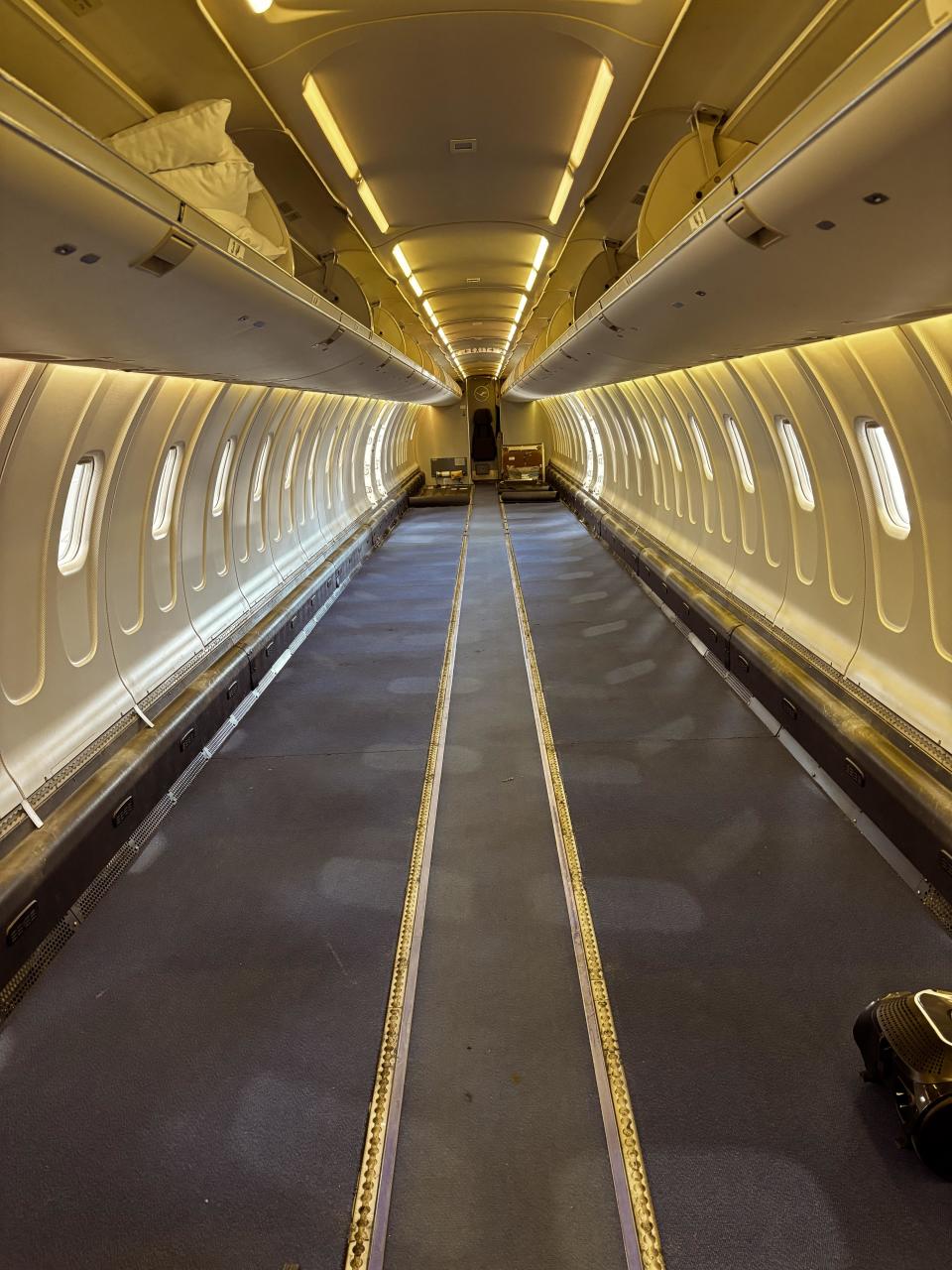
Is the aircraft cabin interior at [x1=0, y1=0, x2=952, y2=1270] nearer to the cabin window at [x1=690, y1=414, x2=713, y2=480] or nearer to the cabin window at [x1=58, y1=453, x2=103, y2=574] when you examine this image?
the cabin window at [x1=58, y1=453, x2=103, y2=574]

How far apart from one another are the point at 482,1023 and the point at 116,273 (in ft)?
11.7

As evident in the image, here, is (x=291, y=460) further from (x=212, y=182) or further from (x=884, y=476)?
(x=884, y=476)

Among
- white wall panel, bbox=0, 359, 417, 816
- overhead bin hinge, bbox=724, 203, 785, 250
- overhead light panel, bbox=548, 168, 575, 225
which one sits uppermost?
overhead light panel, bbox=548, 168, 575, 225

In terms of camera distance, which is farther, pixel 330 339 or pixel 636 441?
pixel 636 441

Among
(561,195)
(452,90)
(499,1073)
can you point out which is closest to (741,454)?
(561,195)

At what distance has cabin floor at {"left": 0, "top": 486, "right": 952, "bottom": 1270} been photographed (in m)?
2.90

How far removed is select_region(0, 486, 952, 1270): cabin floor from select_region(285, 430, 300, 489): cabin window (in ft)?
22.5

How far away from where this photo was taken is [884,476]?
6293 mm

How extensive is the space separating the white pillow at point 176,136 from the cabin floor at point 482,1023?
13.9ft

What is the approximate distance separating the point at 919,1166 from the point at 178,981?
3293 millimetres

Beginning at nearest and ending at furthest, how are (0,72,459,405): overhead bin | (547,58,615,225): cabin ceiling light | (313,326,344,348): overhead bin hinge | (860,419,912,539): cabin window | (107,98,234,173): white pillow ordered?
(0,72,459,405): overhead bin → (107,98,234,173): white pillow → (547,58,615,225): cabin ceiling light → (860,419,912,539): cabin window → (313,326,344,348): overhead bin hinge

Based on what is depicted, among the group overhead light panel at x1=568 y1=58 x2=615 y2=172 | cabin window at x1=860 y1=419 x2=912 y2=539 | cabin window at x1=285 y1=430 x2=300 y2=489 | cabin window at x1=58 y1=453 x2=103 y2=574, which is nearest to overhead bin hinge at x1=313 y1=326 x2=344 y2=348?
cabin window at x1=58 y1=453 x2=103 y2=574

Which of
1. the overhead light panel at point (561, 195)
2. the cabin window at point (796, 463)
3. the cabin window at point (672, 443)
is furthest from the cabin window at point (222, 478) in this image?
the cabin window at point (672, 443)

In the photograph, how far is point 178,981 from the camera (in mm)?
4258
